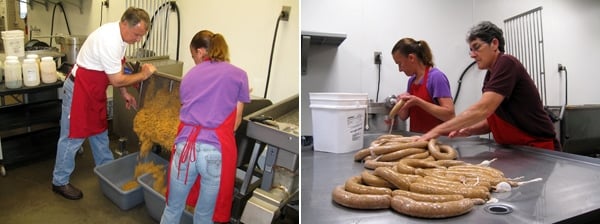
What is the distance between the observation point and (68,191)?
107 cm

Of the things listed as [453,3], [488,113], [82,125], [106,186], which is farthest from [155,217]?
[453,3]

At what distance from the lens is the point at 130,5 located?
3.39ft

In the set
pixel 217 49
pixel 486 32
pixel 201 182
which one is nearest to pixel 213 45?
pixel 217 49

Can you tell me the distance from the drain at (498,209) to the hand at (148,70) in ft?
2.82

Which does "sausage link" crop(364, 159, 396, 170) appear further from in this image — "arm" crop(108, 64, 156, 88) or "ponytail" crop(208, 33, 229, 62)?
"arm" crop(108, 64, 156, 88)

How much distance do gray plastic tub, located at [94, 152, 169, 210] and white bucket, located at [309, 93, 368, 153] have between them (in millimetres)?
641

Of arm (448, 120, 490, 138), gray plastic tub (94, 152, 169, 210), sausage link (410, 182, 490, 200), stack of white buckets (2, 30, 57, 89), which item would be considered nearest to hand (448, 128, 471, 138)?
arm (448, 120, 490, 138)

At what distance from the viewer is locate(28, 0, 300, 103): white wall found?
3.18 feet

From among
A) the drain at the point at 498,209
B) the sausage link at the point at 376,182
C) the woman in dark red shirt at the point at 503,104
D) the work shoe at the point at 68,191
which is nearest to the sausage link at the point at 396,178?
the sausage link at the point at 376,182

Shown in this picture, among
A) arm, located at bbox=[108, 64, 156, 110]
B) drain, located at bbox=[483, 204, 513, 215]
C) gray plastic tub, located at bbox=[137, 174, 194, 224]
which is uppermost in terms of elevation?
arm, located at bbox=[108, 64, 156, 110]

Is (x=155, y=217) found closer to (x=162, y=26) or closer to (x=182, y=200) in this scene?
(x=182, y=200)

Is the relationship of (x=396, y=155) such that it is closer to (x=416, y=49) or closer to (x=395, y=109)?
(x=395, y=109)

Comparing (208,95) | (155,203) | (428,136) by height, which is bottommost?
(155,203)

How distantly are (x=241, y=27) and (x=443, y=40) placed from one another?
62 centimetres
